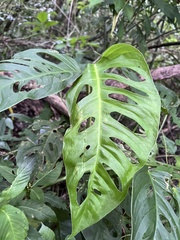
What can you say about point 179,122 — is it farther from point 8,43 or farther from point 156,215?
point 8,43

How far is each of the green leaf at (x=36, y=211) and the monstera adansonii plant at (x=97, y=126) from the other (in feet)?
→ 0.30

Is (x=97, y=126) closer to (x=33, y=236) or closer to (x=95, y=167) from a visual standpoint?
(x=95, y=167)

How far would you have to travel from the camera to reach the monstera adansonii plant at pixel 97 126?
0.58m

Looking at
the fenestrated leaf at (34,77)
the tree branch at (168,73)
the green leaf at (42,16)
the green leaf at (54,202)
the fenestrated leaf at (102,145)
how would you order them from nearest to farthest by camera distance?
the fenestrated leaf at (102,145) < the fenestrated leaf at (34,77) < the green leaf at (54,202) < the tree branch at (168,73) < the green leaf at (42,16)

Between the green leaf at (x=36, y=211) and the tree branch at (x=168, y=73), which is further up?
the tree branch at (x=168, y=73)

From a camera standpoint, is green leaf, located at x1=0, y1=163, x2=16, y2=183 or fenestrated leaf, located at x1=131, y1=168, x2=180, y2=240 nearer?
fenestrated leaf, located at x1=131, y1=168, x2=180, y2=240

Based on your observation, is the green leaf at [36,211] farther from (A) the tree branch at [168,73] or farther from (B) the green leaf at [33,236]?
(A) the tree branch at [168,73]

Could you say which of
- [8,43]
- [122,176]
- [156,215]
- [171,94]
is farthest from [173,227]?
[8,43]

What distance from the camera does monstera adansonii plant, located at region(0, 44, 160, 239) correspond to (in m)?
0.58

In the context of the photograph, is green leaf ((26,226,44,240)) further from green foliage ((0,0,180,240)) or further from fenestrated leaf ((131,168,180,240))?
fenestrated leaf ((131,168,180,240))

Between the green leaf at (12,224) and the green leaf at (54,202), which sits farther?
the green leaf at (54,202)

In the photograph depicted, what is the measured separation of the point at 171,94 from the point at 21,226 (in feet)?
2.58

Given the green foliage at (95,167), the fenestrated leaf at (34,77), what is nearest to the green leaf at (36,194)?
the green foliage at (95,167)

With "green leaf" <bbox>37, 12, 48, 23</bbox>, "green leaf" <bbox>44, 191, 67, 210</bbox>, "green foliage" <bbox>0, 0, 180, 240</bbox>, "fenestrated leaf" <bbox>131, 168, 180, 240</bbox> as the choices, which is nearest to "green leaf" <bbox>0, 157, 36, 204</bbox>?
"green foliage" <bbox>0, 0, 180, 240</bbox>
